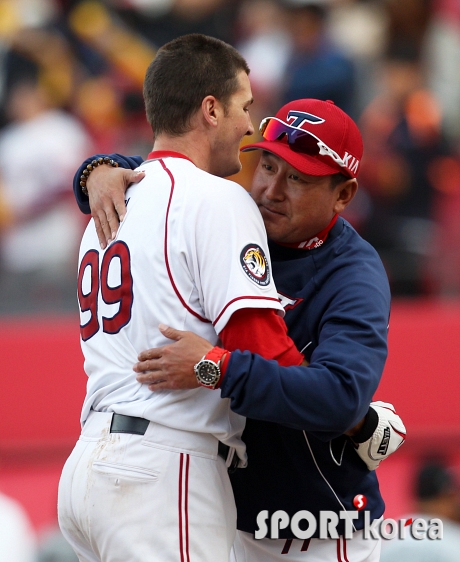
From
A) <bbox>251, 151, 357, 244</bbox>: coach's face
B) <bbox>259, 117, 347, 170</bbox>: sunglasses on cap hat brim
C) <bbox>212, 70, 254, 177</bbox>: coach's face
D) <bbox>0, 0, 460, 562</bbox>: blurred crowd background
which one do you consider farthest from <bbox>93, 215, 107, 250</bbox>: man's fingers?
<bbox>0, 0, 460, 562</bbox>: blurred crowd background

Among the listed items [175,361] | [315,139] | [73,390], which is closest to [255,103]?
[73,390]

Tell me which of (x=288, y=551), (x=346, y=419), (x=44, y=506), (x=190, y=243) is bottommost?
(x=44, y=506)

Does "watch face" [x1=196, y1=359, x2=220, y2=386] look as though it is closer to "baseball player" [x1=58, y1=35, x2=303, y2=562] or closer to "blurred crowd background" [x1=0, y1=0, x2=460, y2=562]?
"baseball player" [x1=58, y1=35, x2=303, y2=562]

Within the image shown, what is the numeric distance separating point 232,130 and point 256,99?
5172 millimetres

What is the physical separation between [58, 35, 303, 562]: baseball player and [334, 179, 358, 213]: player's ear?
39 centimetres

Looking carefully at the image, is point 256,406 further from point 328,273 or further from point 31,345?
point 31,345

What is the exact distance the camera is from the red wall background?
654 cm

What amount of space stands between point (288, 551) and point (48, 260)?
4313 millimetres

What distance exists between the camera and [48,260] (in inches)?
266

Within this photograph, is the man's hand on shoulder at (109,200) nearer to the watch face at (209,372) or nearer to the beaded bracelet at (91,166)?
the beaded bracelet at (91,166)

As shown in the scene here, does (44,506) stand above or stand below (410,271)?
below

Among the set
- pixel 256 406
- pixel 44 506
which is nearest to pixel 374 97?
pixel 44 506

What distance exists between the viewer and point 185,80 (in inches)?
104

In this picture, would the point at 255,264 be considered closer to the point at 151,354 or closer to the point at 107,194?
the point at 151,354
